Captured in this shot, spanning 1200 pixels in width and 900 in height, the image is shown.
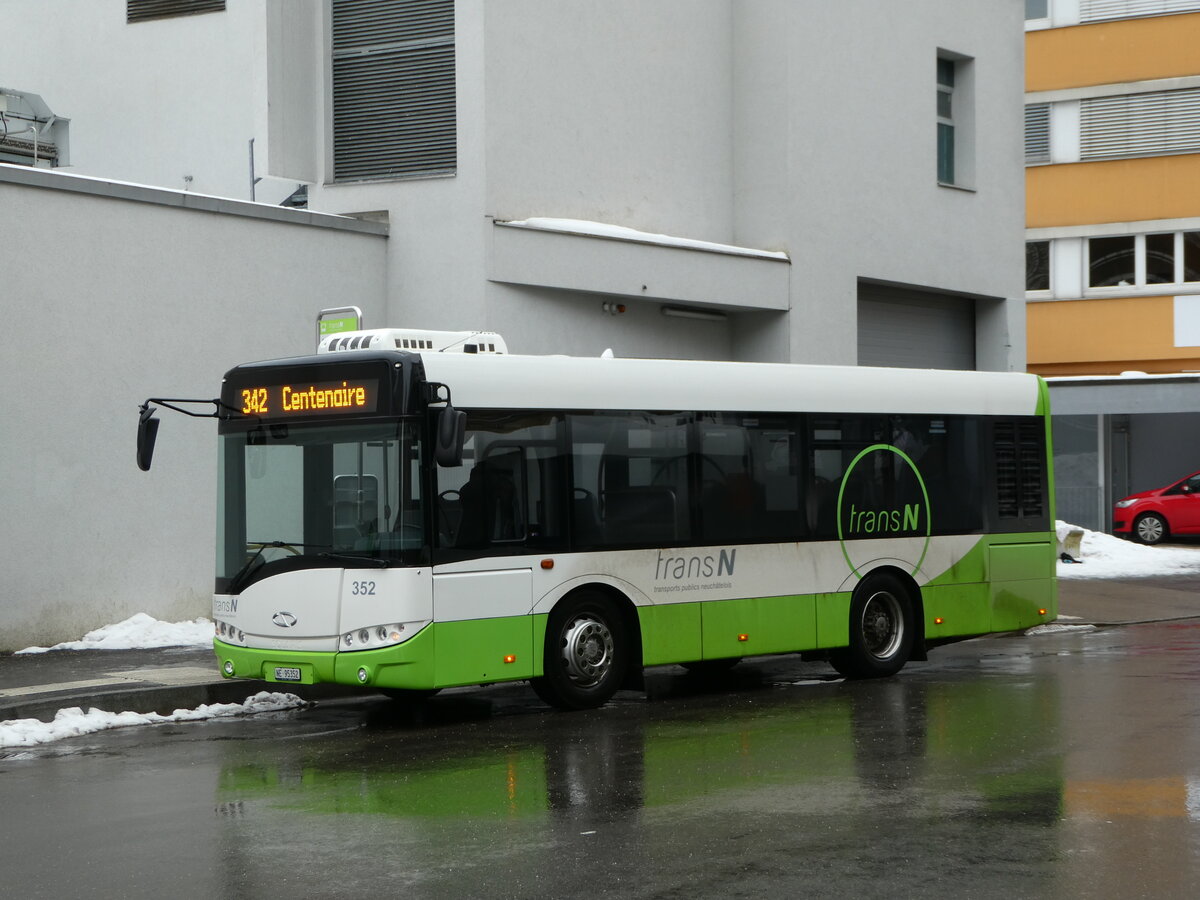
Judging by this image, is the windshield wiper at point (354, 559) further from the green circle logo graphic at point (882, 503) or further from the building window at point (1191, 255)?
the building window at point (1191, 255)

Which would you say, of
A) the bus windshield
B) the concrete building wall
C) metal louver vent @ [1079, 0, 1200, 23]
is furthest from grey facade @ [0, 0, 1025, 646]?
metal louver vent @ [1079, 0, 1200, 23]

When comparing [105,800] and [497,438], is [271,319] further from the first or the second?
[105,800]

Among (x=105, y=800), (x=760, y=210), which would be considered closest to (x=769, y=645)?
(x=105, y=800)

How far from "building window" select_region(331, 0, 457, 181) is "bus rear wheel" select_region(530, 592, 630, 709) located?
27.0ft

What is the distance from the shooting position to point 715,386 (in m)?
13.3

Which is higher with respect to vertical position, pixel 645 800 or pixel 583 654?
pixel 583 654

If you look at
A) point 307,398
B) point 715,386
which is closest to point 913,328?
point 715,386

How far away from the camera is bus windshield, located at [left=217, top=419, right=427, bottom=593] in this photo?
37.5 feet

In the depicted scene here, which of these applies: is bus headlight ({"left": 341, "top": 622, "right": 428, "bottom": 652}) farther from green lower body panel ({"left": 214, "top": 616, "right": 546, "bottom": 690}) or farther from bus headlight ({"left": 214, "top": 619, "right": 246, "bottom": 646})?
bus headlight ({"left": 214, "top": 619, "right": 246, "bottom": 646})

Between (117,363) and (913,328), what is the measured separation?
45.5ft

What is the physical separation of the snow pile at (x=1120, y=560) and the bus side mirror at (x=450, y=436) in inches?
678

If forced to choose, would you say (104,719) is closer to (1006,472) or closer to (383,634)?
(383,634)

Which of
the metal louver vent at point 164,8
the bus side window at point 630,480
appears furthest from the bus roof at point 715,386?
the metal louver vent at point 164,8

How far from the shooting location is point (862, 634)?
14.3m
